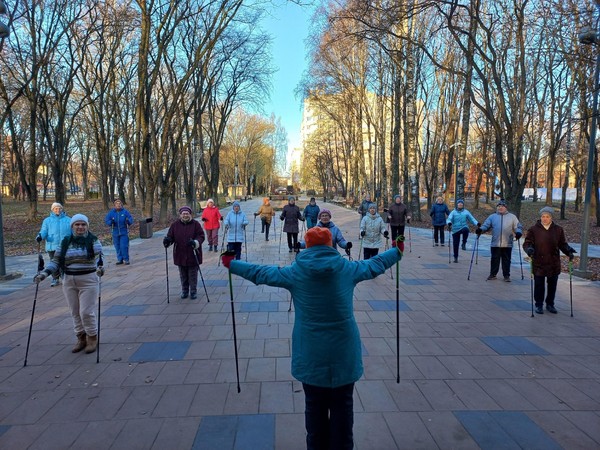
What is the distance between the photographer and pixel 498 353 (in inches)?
210

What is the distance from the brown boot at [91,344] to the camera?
541 cm

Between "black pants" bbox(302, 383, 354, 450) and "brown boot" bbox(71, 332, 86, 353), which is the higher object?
"black pants" bbox(302, 383, 354, 450)

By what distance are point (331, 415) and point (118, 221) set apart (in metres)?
9.74

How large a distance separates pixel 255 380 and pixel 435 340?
8.92ft

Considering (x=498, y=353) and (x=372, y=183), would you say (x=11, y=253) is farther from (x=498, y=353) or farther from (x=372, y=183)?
(x=372, y=183)

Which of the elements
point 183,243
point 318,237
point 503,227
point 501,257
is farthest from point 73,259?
point 501,257

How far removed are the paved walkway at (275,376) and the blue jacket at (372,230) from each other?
6.17 ft

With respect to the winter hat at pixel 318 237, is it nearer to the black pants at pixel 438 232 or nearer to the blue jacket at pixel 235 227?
the blue jacket at pixel 235 227

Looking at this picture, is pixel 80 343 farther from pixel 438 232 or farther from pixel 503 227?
pixel 438 232

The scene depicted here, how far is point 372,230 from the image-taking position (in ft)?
32.2

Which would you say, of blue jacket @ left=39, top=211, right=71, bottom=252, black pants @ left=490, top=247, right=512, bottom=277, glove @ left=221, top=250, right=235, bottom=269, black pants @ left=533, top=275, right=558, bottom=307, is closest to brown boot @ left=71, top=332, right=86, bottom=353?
glove @ left=221, top=250, right=235, bottom=269

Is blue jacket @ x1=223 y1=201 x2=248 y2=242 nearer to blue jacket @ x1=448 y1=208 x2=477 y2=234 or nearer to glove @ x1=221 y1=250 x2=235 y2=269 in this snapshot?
blue jacket @ x1=448 y1=208 x2=477 y2=234

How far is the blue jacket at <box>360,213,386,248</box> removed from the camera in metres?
9.80

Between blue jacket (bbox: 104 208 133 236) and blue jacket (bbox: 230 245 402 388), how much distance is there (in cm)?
941
